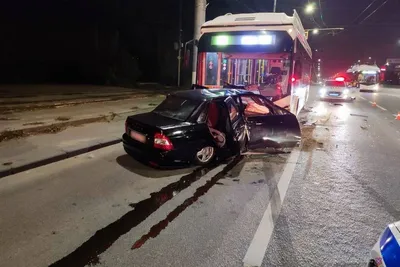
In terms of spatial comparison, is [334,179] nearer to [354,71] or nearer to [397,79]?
[354,71]

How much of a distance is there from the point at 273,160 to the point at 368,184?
6.53 ft

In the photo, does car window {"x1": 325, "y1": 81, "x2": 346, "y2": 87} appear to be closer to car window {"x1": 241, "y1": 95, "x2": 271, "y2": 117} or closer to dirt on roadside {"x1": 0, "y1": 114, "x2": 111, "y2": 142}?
car window {"x1": 241, "y1": 95, "x2": 271, "y2": 117}

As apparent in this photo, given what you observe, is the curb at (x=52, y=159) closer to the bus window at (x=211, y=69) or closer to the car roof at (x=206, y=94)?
the car roof at (x=206, y=94)

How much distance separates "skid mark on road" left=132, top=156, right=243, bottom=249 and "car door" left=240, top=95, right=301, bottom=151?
91cm

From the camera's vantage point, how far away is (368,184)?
584 cm

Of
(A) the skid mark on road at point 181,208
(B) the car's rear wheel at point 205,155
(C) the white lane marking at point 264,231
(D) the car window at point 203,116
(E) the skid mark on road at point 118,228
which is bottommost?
(E) the skid mark on road at point 118,228

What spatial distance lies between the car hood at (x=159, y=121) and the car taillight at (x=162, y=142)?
0.16m

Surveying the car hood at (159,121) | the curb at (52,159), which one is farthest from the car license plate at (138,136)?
the curb at (52,159)

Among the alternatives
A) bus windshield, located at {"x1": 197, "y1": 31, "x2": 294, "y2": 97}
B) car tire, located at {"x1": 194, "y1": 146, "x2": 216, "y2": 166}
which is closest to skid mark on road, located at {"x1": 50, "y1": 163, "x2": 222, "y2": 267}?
car tire, located at {"x1": 194, "y1": 146, "x2": 216, "y2": 166}

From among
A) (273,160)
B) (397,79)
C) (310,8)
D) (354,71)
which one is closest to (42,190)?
(273,160)

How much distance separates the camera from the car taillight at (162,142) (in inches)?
222

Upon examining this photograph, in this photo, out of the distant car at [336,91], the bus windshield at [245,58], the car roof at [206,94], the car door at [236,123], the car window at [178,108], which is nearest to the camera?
the car window at [178,108]

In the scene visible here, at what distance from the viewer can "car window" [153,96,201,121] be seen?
625 cm

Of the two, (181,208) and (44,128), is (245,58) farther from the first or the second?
(181,208)
